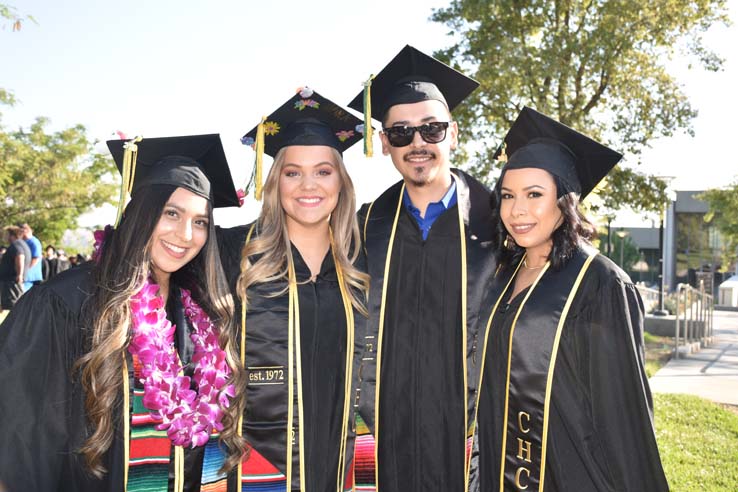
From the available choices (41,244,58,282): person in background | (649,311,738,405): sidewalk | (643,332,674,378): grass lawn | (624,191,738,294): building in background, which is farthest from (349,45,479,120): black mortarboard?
(624,191,738,294): building in background

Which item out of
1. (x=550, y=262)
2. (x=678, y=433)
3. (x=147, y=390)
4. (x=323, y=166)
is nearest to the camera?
(x=147, y=390)

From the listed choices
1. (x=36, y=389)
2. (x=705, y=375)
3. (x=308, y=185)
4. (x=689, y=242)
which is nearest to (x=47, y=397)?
(x=36, y=389)

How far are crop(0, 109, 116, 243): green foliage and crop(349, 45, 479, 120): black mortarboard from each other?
20.5 meters

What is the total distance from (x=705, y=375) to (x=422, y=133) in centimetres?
793

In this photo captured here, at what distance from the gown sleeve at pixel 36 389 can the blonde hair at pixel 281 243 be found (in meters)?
0.81

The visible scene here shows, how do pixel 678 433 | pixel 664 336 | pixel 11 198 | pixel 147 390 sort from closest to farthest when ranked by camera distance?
pixel 147 390 < pixel 678 433 < pixel 664 336 < pixel 11 198

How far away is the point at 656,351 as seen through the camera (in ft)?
37.4

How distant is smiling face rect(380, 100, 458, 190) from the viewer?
10.4 feet

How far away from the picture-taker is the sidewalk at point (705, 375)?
26.1 ft

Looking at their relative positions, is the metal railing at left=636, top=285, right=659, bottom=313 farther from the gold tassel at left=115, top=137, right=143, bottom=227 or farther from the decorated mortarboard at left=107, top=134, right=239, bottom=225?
the gold tassel at left=115, top=137, right=143, bottom=227

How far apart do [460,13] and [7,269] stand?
8.92m

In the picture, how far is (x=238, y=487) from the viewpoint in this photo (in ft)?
8.60

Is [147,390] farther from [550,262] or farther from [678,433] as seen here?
[678,433]

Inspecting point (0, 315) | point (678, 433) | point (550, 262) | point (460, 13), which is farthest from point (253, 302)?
point (0, 315)
